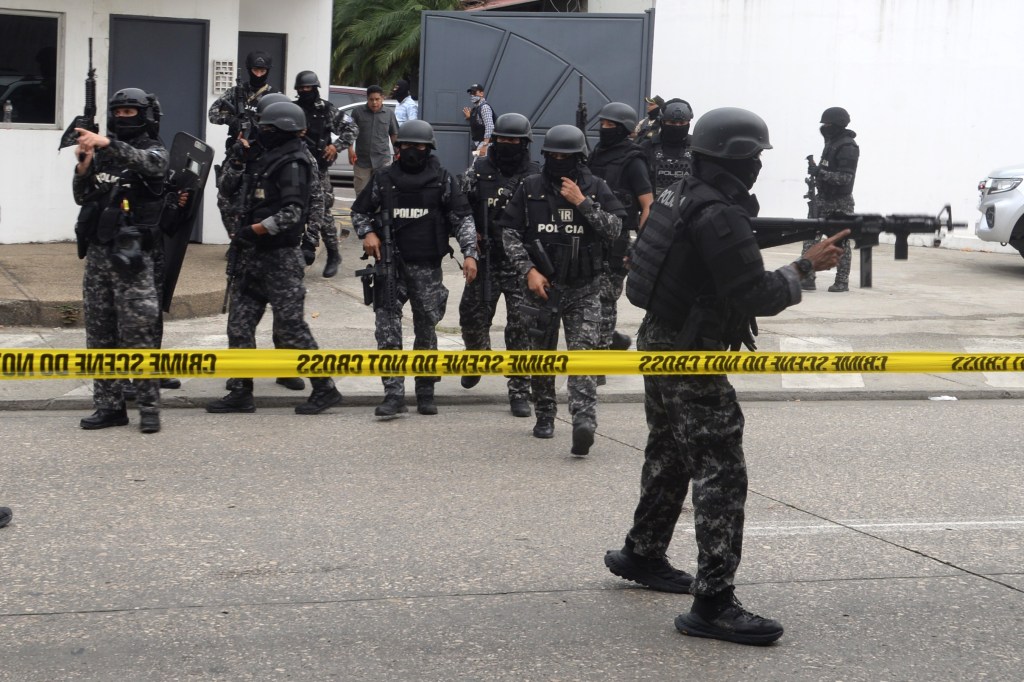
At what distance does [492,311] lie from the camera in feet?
31.4

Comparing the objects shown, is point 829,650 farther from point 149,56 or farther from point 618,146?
point 149,56

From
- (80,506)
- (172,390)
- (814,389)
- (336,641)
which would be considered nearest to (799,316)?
(814,389)

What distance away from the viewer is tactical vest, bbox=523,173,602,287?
25.9 ft

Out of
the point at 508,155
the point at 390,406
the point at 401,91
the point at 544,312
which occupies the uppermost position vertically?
the point at 401,91

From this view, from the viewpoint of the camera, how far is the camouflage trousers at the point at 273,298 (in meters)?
8.84

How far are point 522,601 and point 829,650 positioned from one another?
1.17 metres

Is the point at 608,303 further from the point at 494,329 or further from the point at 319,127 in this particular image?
the point at 319,127

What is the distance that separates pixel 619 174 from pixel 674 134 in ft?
5.11

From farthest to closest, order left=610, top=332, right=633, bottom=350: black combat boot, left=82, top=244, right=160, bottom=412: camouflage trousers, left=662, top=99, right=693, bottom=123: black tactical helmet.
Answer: left=662, top=99, right=693, bottom=123: black tactical helmet → left=610, top=332, right=633, bottom=350: black combat boot → left=82, top=244, right=160, bottom=412: camouflage trousers

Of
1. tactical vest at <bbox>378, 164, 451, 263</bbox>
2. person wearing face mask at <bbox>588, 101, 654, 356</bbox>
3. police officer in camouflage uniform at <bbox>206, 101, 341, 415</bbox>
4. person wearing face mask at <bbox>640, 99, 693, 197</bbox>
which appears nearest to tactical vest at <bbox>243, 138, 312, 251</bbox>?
police officer in camouflage uniform at <bbox>206, 101, 341, 415</bbox>

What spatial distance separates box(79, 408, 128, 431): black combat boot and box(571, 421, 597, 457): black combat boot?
283cm

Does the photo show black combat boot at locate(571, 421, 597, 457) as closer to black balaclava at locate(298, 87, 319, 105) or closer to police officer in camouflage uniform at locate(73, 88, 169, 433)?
police officer in camouflage uniform at locate(73, 88, 169, 433)

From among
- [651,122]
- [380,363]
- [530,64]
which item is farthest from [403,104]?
[380,363]

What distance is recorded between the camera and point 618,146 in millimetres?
9102
